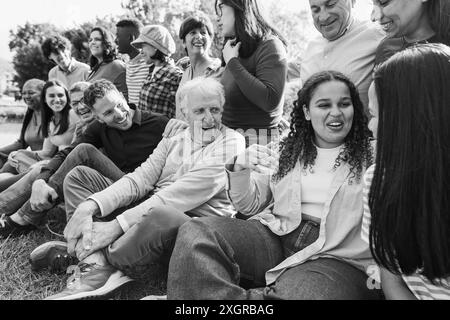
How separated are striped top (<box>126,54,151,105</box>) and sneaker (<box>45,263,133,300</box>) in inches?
106

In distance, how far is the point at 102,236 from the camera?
2809 mm

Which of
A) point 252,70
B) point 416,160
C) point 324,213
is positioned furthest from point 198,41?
point 416,160

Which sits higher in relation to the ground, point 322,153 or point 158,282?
point 322,153

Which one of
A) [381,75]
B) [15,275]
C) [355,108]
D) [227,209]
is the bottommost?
[15,275]

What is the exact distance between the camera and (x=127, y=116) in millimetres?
3846

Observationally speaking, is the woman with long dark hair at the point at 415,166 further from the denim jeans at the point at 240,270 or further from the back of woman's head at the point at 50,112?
the back of woman's head at the point at 50,112

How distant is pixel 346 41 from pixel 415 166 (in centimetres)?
158

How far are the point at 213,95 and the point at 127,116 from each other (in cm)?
107

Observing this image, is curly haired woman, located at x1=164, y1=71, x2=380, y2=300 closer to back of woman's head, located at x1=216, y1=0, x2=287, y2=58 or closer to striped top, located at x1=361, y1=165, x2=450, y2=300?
striped top, located at x1=361, y1=165, x2=450, y2=300

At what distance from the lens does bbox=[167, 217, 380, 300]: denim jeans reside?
Answer: 2021 mm

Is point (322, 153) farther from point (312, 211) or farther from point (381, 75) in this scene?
point (381, 75)

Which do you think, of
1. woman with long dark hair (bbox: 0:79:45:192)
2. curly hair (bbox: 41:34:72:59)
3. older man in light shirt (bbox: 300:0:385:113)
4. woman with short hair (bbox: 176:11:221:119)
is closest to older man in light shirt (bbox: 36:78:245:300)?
older man in light shirt (bbox: 300:0:385:113)

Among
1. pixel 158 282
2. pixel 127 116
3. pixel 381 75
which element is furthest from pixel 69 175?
pixel 381 75

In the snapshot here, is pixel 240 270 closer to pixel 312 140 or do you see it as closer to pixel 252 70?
pixel 312 140
